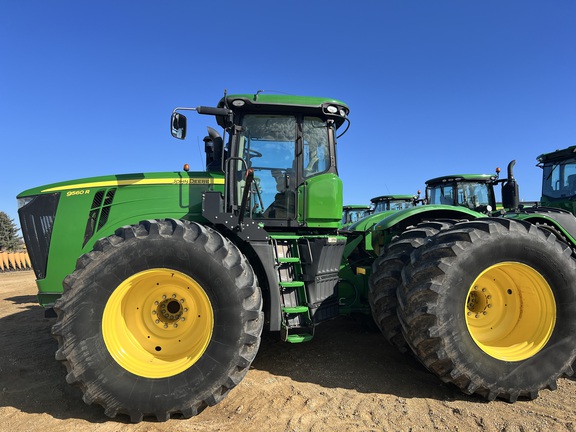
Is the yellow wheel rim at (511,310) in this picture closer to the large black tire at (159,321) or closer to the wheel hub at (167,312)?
the large black tire at (159,321)

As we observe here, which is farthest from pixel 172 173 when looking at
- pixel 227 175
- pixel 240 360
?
pixel 240 360

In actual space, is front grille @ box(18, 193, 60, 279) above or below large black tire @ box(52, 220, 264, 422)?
above

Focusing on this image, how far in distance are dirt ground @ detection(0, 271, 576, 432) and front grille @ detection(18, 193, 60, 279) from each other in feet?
3.92

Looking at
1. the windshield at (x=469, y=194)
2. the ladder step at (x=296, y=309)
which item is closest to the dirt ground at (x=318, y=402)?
the ladder step at (x=296, y=309)

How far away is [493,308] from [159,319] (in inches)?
128

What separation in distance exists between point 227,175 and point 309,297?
1.55m

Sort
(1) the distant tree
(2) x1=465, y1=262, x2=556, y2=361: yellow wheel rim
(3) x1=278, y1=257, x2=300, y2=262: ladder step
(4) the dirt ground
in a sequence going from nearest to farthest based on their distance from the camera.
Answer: (4) the dirt ground < (2) x1=465, y1=262, x2=556, y2=361: yellow wheel rim < (3) x1=278, y1=257, x2=300, y2=262: ladder step < (1) the distant tree

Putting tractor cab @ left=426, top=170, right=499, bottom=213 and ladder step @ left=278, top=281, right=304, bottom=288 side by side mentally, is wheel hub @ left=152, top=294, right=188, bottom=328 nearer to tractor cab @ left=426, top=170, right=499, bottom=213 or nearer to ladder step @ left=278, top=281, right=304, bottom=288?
ladder step @ left=278, top=281, right=304, bottom=288

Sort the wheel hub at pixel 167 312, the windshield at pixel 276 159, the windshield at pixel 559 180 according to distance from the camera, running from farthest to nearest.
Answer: the windshield at pixel 559 180
the windshield at pixel 276 159
the wheel hub at pixel 167 312

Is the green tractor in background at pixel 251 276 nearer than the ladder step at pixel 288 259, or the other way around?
the green tractor in background at pixel 251 276

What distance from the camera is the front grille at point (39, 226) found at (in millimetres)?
3820

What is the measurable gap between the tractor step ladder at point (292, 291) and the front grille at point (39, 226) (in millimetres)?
2451

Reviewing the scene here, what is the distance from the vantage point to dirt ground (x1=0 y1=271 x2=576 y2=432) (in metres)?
2.77

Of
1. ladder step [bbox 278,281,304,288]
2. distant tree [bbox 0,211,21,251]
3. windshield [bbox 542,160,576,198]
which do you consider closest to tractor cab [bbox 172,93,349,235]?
ladder step [bbox 278,281,304,288]
